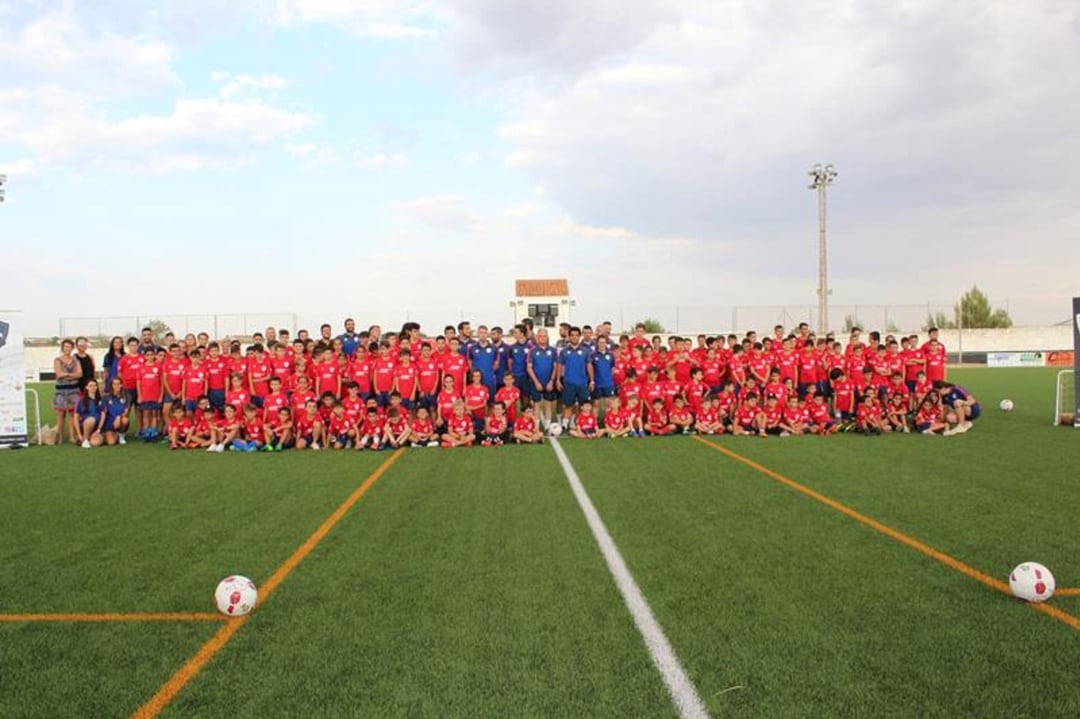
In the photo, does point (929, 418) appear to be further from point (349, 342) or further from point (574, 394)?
point (349, 342)

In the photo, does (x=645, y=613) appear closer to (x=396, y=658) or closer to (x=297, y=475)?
(x=396, y=658)

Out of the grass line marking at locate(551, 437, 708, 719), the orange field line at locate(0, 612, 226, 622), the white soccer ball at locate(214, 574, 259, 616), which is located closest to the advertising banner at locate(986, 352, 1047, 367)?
the grass line marking at locate(551, 437, 708, 719)

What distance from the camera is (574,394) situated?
1361 centimetres

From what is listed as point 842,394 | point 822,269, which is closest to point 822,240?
point 822,269

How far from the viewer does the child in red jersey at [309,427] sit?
12438 millimetres

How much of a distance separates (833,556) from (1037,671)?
2.02 m

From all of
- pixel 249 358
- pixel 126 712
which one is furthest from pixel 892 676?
pixel 249 358

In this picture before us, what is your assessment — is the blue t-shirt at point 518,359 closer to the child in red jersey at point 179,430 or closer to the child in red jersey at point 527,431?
the child in red jersey at point 527,431

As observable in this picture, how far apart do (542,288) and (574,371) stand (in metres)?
32.6

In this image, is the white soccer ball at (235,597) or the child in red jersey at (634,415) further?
the child in red jersey at (634,415)

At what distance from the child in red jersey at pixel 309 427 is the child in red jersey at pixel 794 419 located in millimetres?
8088

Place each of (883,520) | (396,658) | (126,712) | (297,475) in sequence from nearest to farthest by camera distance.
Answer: (126,712) < (396,658) < (883,520) < (297,475)

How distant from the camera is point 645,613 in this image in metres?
4.45

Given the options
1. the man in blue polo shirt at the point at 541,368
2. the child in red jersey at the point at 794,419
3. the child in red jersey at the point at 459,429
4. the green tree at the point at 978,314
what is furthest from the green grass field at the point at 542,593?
the green tree at the point at 978,314
